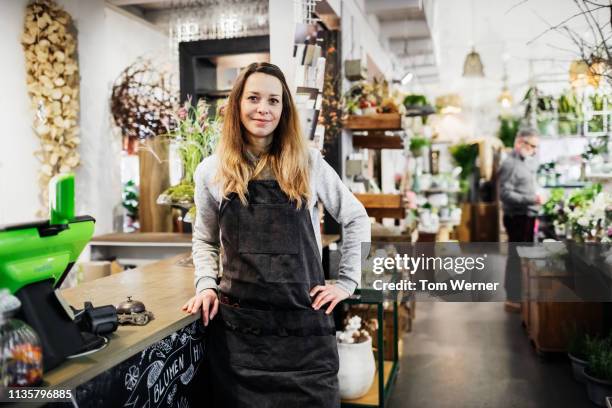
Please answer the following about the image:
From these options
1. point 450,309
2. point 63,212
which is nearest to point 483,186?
point 450,309

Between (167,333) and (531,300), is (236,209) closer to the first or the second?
(167,333)

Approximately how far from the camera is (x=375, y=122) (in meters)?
4.47

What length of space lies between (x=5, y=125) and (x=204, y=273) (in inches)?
103

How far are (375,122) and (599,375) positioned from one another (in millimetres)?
2261

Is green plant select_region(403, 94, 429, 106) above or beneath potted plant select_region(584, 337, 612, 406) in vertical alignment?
above

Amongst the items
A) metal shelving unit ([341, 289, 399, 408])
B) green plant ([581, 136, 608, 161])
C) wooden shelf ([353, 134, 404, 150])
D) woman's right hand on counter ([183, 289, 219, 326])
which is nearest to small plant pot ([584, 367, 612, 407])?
metal shelving unit ([341, 289, 399, 408])

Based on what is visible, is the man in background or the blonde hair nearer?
the blonde hair

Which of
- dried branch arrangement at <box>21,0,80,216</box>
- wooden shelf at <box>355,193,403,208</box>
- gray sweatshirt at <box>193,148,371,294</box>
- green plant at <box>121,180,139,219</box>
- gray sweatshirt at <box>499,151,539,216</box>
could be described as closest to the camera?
gray sweatshirt at <box>193,148,371,294</box>

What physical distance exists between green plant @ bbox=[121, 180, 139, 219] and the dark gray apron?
3.26 metres

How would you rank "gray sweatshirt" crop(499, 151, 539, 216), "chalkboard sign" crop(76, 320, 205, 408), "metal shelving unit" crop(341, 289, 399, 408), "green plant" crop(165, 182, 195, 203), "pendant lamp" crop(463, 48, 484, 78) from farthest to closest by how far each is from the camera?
"pendant lamp" crop(463, 48, 484, 78), "gray sweatshirt" crop(499, 151, 539, 216), "green plant" crop(165, 182, 195, 203), "metal shelving unit" crop(341, 289, 399, 408), "chalkboard sign" crop(76, 320, 205, 408)

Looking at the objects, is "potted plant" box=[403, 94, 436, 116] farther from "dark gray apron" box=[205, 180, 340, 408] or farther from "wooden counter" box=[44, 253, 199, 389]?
"dark gray apron" box=[205, 180, 340, 408]

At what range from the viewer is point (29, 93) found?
13.7ft

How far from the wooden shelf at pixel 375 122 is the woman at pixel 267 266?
2.35 metres

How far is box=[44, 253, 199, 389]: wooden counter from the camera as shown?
1.41m
